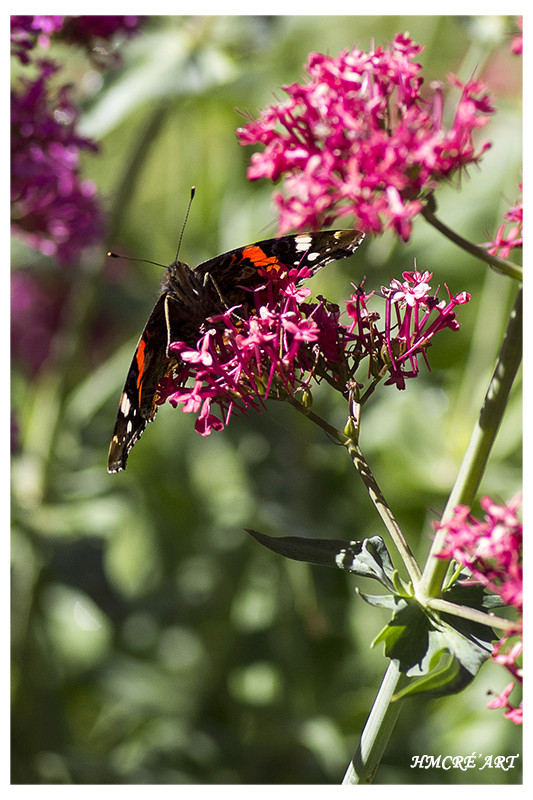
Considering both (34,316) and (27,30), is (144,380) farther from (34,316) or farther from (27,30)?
(34,316)

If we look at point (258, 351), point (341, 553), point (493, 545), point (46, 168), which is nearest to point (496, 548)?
point (493, 545)

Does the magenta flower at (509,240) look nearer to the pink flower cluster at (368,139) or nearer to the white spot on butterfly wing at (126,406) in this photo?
the pink flower cluster at (368,139)

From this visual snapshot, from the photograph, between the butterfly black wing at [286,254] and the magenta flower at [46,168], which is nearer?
the butterfly black wing at [286,254]

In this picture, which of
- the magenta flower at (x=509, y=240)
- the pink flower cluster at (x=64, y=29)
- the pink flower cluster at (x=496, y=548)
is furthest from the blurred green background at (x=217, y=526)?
the pink flower cluster at (x=496, y=548)

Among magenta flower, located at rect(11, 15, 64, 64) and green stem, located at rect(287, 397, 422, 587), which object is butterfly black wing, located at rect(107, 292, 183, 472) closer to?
green stem, located at rect(287, 397, 422, 587)

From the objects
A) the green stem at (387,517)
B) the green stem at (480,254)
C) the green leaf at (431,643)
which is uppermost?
the green stem at (480,254)

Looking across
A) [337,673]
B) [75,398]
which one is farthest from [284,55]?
[337,673]
